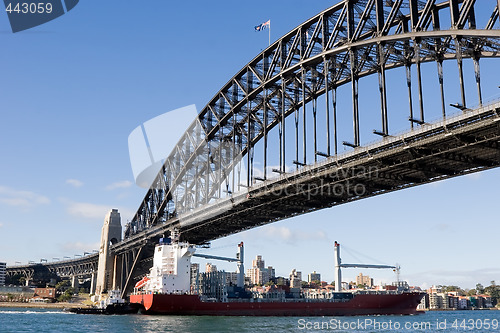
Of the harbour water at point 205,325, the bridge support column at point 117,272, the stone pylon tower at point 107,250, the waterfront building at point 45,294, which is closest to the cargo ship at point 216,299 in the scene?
the harbour water at point 205,325

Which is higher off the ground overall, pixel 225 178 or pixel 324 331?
pixel 225 178

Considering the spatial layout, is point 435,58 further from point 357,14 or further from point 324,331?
point 324,331

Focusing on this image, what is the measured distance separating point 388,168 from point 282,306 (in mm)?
36629

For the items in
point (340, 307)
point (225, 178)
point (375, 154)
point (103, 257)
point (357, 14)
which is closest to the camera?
point (375, 154)

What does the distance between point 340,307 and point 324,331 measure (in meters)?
36.0

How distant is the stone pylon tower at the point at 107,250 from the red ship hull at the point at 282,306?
121 ft

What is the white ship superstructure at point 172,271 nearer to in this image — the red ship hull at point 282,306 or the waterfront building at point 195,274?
the red ship hull at point 282,306

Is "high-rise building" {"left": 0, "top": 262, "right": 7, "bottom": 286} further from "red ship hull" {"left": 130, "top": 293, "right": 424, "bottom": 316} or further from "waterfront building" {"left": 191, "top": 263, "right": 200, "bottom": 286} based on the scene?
"waterfront building" {"left": 191, "top": 263, "right": 200, "bottom": 286}

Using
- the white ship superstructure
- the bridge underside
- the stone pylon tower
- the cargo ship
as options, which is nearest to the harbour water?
the cargo ship

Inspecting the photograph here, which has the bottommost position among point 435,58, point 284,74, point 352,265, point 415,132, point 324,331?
point 324,331

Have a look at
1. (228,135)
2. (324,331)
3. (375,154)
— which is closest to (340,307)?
(228,135)

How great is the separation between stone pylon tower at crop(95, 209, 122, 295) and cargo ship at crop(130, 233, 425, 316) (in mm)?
31912

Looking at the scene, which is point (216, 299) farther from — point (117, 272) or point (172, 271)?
point (117, 272)

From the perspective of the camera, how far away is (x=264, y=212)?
57.6m
